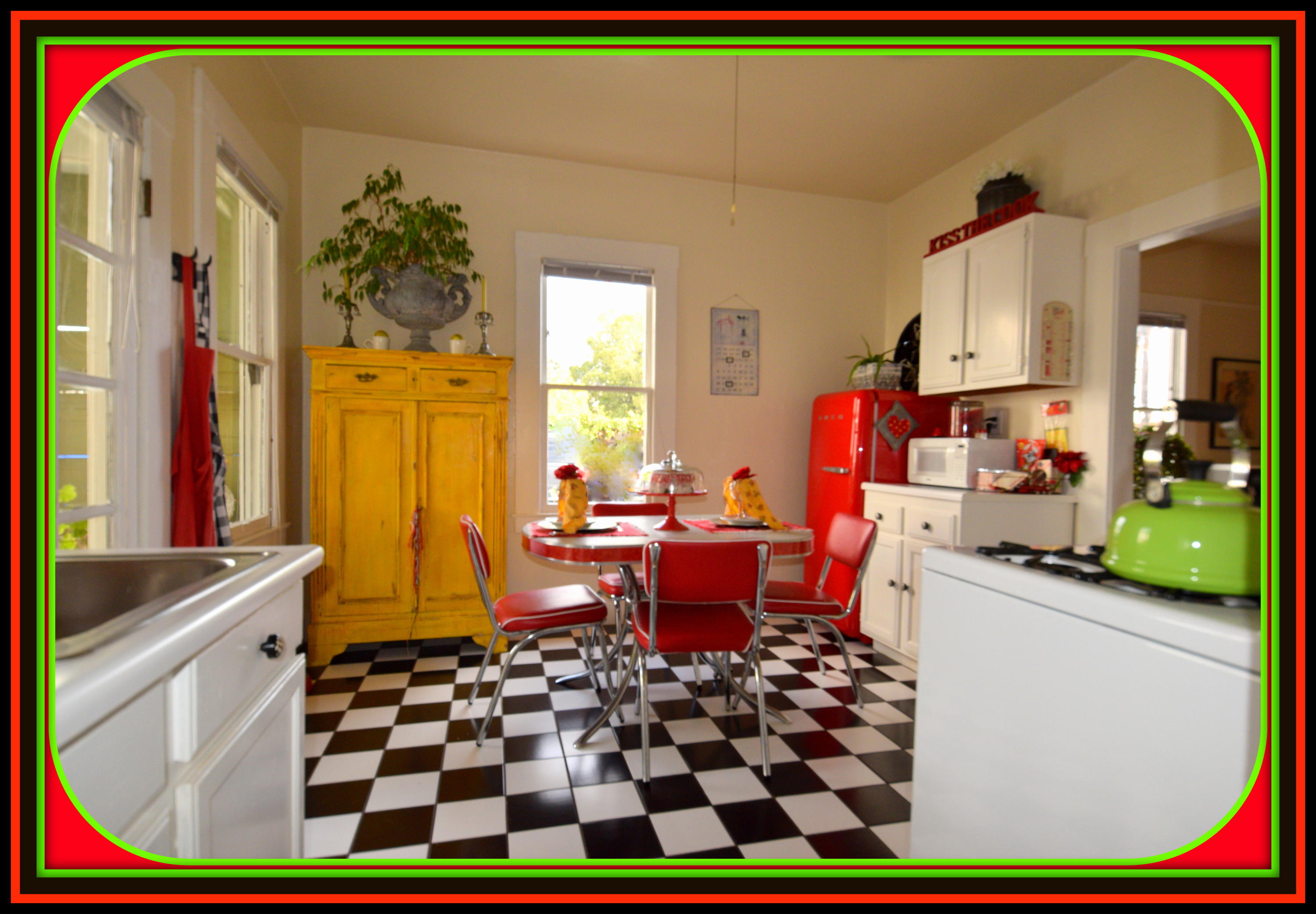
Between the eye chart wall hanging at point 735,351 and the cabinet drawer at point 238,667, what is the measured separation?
3.49 meters

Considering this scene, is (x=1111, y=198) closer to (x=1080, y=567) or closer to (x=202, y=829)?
(x=1080, y=567)

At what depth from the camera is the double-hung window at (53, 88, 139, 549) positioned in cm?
170

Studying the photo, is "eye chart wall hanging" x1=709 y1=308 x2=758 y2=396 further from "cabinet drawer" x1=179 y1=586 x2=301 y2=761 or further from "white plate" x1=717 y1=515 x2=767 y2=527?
"cabinet drawer" x1=179 y1=586 x2=301 y2=761

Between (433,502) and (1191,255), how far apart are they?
5.12m

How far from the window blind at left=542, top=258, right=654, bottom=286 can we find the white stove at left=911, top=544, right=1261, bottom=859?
340 centimetres

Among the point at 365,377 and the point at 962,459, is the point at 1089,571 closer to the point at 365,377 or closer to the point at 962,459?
the point at 962,459

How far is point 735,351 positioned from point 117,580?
3762mm

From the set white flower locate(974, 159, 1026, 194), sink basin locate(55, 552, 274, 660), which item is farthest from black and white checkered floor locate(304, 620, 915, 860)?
white flower locate(974, 159, 1026, 194)

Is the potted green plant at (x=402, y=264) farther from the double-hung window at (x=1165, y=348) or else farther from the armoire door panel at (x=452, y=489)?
the double-hung window at (x=1165, y=348)

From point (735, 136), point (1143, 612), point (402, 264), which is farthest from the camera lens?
point (735, 136)

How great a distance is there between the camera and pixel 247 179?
113 inches

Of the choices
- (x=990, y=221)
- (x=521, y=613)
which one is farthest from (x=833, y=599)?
(x=990, y=221)

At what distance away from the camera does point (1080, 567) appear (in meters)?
0.98

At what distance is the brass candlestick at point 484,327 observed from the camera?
3621 mm
